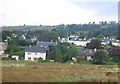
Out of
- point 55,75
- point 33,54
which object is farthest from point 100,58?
point 55,75

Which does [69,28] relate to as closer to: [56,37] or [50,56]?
[56,37]

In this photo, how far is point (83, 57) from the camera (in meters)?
45.3

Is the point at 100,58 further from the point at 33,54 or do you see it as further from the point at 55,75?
the point at 55,75

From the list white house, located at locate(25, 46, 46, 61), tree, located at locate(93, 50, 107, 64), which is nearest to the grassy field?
tree, located at locate(93, 50, 107, 64)

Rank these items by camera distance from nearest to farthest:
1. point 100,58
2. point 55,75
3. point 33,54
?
point 55,75 < point 100,58 < point 33,54

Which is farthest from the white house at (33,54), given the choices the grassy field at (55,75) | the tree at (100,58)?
the grassy field at (55,75)

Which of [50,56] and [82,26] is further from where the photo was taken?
[82,26]

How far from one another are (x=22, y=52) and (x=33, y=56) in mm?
2116

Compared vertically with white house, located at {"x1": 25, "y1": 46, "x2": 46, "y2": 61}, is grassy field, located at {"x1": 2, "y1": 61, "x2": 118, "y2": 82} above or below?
above

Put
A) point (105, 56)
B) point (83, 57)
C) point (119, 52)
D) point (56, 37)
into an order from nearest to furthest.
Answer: point (105, 56) → point (119, 52) → point (83, 57) → point (56, 37)

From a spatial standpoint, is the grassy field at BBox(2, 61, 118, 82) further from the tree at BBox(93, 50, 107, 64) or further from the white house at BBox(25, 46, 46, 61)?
the white house at BBox(25, 46, 46, 61)

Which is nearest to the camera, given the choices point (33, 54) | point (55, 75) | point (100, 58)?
point (55, 75)

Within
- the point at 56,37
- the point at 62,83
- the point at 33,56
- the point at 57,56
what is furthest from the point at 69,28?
the point at 62,83

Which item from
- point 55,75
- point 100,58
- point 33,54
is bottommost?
point 33,54
